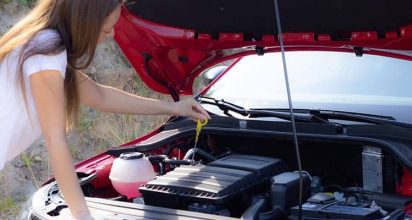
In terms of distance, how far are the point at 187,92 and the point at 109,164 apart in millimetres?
811

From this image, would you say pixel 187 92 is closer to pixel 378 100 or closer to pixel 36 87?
pixel 378 100

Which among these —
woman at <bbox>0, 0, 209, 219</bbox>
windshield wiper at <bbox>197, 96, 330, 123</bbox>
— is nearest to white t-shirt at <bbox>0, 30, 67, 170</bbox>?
woman at <bbox>0, 0, 209, 219</bbox>

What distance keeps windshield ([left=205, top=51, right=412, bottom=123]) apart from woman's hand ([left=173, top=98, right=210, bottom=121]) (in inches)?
20.0

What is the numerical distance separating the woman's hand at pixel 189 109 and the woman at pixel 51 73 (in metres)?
0.55

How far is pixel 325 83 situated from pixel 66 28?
152 centimetres

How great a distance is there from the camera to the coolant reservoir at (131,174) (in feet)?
8.80

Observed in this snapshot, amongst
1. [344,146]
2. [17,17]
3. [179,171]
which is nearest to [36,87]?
[179,171]

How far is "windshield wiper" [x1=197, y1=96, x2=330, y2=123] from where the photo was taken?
2.85 meters

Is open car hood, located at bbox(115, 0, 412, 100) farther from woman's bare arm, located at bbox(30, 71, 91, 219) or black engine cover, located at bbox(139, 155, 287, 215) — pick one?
woman's bare arm, located at bbox(30, 71, 91, 219)

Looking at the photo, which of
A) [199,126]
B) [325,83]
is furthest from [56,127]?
[325,83]

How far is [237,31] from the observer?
312cm

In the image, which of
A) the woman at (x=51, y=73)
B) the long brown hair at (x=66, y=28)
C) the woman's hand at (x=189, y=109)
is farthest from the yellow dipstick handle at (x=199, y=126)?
the long brown hair at (x=66, y=28)

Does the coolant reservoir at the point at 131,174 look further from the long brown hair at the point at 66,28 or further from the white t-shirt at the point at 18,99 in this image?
the long brown hair at the point at 66,28

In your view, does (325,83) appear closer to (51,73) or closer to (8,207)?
(51,73)
